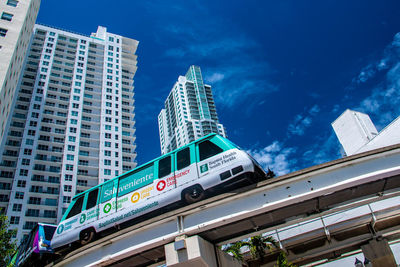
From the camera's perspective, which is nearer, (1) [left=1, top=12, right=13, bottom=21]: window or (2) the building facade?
Result: (1) [left=1, top=12, right=13, bottom=21]: window

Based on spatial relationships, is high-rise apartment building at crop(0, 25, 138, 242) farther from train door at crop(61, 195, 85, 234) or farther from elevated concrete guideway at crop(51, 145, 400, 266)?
elevated concrete guideway at crop(51, 145, 400, 266)

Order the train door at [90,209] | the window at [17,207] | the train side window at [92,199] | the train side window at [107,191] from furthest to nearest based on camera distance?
the window at [17,207]
the train side window at [92,199]
the train side window at [107,191]
the train door at [90,209]

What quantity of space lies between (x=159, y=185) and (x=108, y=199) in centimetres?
311

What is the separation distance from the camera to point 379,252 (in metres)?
19.8

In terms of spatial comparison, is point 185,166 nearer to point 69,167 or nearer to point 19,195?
point 19,195

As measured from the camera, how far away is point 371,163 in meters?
11.2

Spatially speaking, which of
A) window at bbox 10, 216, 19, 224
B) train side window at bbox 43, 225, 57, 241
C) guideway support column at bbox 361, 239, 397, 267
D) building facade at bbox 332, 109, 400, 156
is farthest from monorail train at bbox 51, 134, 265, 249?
window at bbox 10, 216, 19, 224

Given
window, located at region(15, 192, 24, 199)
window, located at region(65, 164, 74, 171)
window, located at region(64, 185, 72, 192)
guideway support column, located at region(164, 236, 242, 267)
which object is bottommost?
guideway support column, located at region(164, 236, 242, 267)

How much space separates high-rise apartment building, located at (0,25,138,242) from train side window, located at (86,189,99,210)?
159ft

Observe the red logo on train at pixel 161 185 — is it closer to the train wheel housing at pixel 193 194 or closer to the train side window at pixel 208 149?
the train wheel housing at pixel 193 194

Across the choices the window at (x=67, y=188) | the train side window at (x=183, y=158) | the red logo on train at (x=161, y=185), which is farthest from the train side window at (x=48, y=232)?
the window at (x=67, y=188)

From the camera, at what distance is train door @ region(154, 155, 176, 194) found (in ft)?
45.0

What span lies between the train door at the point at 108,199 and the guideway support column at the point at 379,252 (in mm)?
16250

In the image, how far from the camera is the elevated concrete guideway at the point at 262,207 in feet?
36.7
